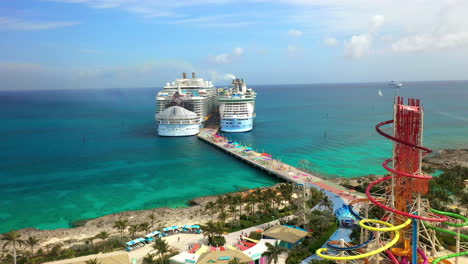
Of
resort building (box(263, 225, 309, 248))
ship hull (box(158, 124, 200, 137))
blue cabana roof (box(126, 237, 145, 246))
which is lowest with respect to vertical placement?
blue cabana roof (box(126, 237, 145, 246))

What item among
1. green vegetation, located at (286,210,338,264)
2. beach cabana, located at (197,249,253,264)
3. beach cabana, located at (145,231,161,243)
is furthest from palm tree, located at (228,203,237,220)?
beach cabana, located at (197,249,253,264)

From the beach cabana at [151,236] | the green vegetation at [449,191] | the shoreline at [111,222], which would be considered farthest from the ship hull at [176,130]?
the green vegetation at [449,191]

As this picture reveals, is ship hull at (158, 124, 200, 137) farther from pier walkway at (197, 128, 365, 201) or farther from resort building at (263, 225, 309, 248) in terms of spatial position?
resort building at (263, 225, 309, 248)

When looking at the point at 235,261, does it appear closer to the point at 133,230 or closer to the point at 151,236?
the point at 133,230

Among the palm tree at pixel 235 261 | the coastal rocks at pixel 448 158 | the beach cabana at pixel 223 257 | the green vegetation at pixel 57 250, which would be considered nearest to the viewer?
the palm tree at pixel 235 261

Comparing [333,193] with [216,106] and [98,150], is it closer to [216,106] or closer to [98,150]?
[98,150]

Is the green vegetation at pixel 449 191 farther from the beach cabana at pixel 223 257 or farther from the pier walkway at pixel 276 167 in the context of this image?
the beach cabana at pixel 223 257

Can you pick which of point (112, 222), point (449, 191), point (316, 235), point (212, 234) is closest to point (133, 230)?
point (212, 234)
